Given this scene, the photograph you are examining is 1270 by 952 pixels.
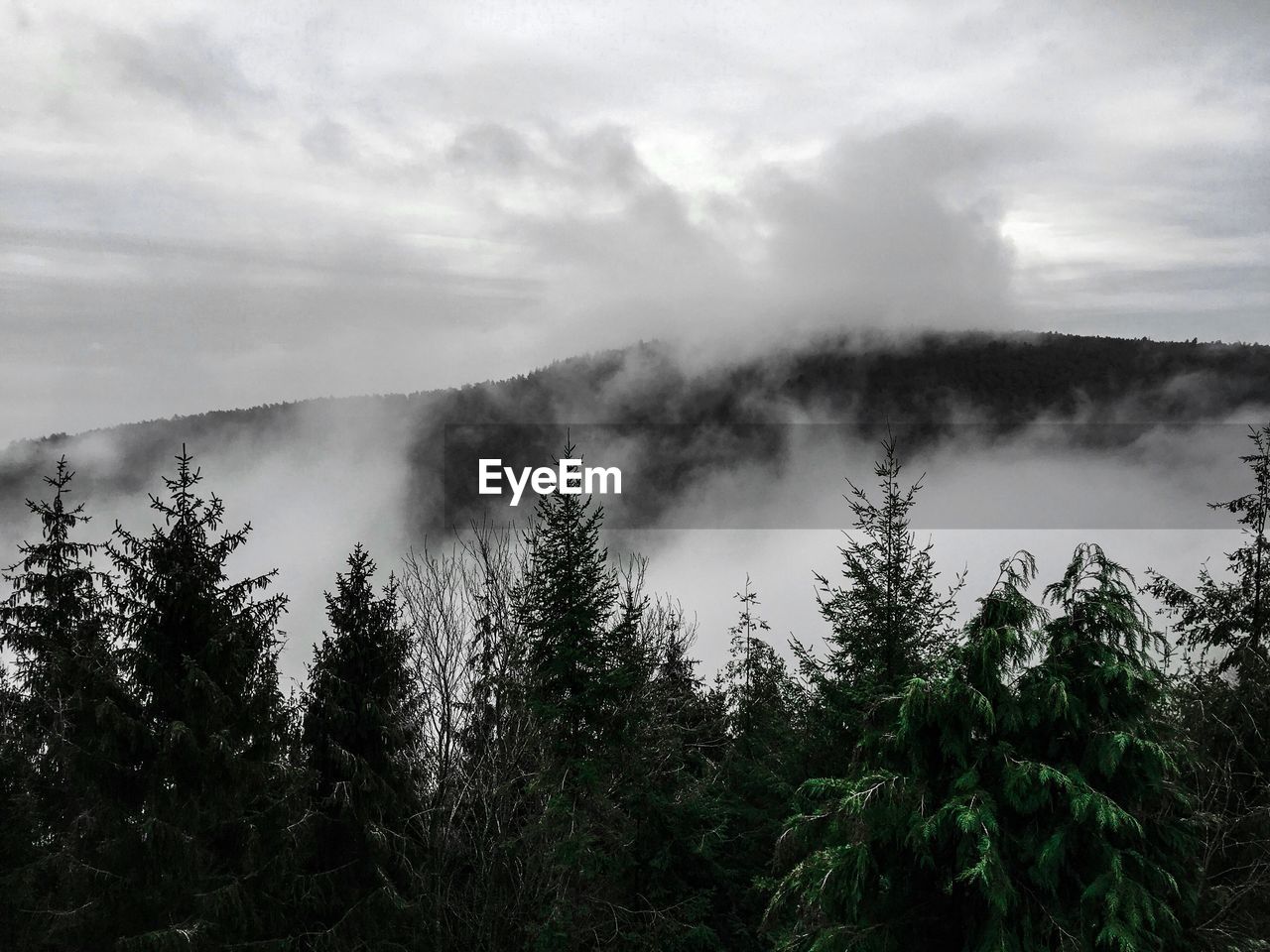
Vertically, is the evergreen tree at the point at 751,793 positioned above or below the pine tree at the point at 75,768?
below

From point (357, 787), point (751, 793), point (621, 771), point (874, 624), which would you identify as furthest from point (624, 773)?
point (751, 793)

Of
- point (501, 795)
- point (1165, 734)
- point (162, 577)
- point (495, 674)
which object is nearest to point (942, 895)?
point (1165, 734)

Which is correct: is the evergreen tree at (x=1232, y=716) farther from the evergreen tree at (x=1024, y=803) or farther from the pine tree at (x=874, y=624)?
the pine tree at (x=874, y=624)

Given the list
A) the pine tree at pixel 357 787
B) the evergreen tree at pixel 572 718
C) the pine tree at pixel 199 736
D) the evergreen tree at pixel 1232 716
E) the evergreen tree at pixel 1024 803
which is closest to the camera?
the evergreen tree at pixel 1024 803

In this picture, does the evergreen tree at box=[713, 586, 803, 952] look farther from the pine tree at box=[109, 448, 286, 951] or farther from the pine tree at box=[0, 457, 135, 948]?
the pine tree at box=[0, 457, 135, 948]

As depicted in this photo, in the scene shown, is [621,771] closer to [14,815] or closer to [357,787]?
[357,787]

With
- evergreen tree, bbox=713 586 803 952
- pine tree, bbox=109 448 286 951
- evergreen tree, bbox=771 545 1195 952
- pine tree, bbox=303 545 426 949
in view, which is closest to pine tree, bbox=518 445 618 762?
pine tree, bbox=303 545 426 949

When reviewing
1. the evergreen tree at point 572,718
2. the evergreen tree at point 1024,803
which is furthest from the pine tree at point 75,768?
the evergreen tree at point 1024,803
